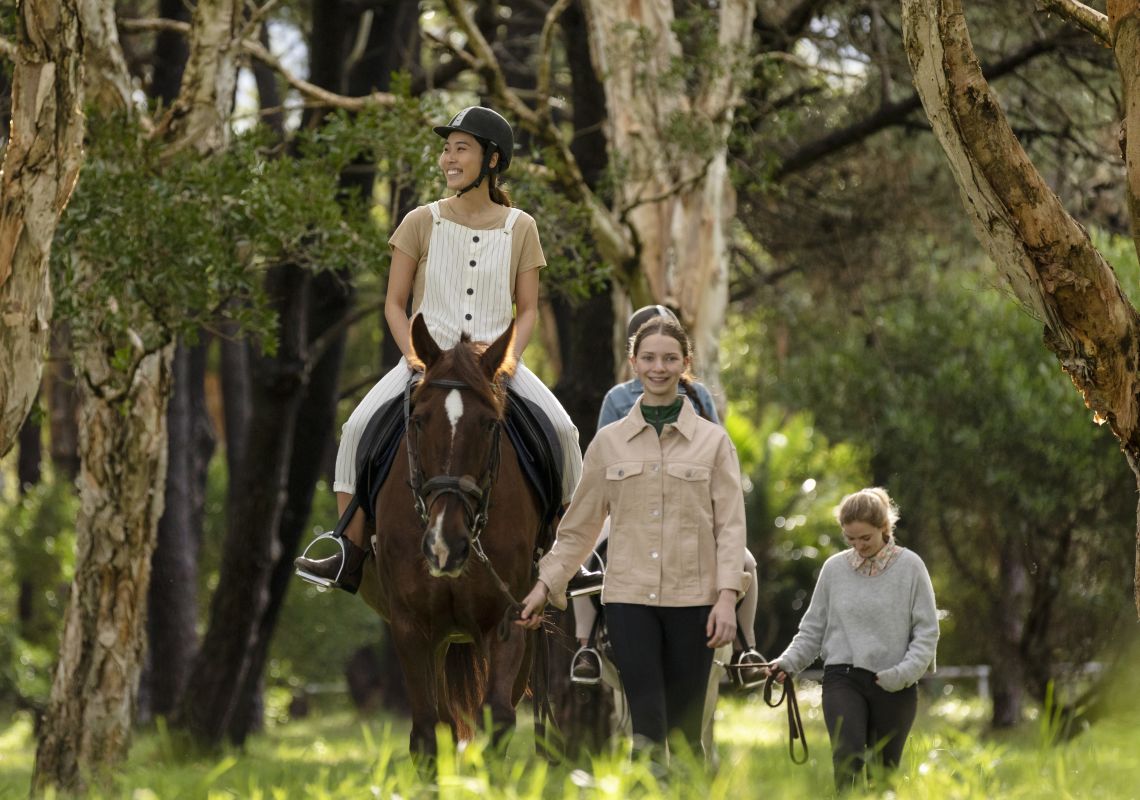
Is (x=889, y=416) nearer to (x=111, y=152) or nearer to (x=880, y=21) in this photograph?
(x=880, y=21)

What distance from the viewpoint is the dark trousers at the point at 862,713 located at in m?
7.59

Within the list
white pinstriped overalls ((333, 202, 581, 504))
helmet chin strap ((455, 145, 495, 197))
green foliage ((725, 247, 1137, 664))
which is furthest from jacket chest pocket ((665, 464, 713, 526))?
green foliage ((725, 247, 1137, 664))

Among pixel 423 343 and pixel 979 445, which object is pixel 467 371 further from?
pixel 979 445

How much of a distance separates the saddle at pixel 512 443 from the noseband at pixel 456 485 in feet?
1.19

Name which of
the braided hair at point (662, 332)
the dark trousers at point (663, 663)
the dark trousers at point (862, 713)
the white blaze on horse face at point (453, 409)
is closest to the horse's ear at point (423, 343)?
the white blaze on horse face at point (453, 409)

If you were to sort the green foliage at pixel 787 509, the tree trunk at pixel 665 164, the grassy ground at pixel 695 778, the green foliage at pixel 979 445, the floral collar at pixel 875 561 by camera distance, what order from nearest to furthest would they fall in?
the grassy ground at pixel 695 778 → the floral collar at pixel 875 561 → the tree trunk at pixel 665 164 → the green foliage at pixel 979 445 → the green foliage at pixel 787 509

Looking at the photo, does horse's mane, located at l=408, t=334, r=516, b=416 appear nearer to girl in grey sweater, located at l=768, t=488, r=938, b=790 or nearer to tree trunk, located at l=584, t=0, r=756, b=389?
girl in grey sweater, located at l=768, t=488, r=938, b=790

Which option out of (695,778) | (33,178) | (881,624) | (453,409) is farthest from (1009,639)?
(695,778)

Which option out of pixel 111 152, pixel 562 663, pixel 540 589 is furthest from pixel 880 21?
pixel 540 589

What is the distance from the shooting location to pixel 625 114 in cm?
1473

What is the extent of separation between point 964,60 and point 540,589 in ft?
9.15

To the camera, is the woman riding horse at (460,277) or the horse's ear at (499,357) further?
the woman riding horse at (460,277)

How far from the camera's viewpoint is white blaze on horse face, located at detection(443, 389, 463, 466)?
23.6 feet

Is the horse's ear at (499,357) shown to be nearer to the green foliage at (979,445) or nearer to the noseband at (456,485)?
the noseband at (456,485)
